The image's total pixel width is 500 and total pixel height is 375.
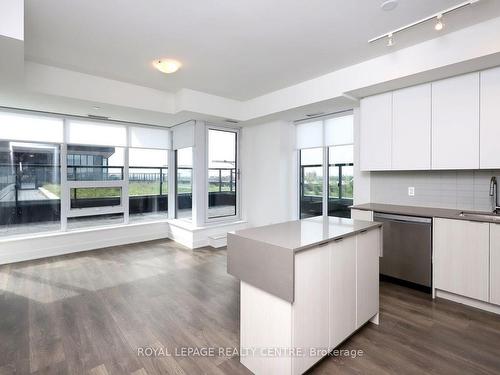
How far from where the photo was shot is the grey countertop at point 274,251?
1.63 meters

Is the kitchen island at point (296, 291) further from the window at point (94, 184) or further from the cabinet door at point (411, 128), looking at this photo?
the window at point (94, 184)

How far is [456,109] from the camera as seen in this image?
2971 mm

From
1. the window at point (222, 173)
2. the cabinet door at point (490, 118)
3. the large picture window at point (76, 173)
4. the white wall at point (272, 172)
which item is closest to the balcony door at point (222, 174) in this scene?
the window at point (222, 173)

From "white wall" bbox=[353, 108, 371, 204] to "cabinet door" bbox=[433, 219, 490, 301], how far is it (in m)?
1.22

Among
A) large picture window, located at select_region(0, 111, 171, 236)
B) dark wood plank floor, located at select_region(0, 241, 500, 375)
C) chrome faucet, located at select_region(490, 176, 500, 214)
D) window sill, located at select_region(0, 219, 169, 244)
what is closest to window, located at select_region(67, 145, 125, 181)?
large picture window, located at select_region(0, 111, 171, 236)

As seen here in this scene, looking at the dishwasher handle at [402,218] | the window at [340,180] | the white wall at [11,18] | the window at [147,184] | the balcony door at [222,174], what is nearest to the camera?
the white wall at [11,18]

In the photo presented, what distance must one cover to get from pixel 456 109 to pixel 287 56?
2056 mm

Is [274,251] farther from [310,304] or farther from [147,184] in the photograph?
[147,184]

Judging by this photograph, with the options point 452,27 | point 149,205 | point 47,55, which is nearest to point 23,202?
point 149,205

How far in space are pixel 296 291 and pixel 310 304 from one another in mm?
205

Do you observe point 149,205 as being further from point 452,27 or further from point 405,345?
point 452,27

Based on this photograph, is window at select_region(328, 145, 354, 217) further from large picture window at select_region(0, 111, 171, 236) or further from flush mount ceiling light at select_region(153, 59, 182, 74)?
large picture window at select_region(0, 111, 171, 236)

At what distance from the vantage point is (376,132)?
3.67 metres

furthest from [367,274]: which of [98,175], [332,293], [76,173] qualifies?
[76,173]
